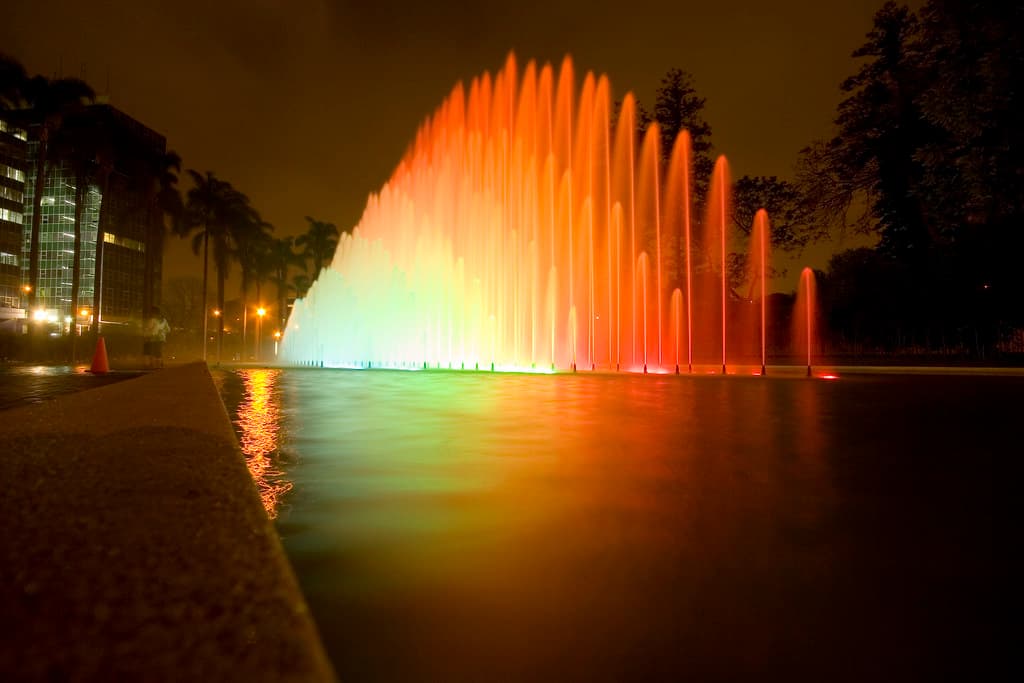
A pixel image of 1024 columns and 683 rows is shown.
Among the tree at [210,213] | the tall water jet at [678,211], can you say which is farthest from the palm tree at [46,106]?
the tall water jet at [678,211]

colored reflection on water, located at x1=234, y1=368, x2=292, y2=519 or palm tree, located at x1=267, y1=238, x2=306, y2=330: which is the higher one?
palm tree, located at x1=267, y1=238, x2=306, y2=330

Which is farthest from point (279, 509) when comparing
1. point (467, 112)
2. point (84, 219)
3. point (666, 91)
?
point (84, 219)

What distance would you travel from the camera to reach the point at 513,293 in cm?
2278

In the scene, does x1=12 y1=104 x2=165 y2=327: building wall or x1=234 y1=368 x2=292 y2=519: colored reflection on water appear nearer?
x1=234 y1=368 x2=292 y2=519: colored reflection on water

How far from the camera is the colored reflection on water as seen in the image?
384 cm

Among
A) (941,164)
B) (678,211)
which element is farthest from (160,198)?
(941,164)

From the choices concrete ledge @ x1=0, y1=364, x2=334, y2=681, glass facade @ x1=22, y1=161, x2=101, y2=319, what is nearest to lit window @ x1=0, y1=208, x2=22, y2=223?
glass facade @ x1=22, y1=161, x2=101, y2=319

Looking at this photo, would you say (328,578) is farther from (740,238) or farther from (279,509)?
(740,238)

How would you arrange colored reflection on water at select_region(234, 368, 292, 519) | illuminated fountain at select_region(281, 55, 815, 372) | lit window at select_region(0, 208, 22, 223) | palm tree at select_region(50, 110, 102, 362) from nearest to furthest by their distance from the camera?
1. colored reflection on water at select_region(234, 368, 292, 519)
2. illuminated fountain at select_region(281, 55, 815, 372)
3. palm tree at select_region(50, 110, 102, 362)
4. lit window at select_region(0, 208, 22, 223)

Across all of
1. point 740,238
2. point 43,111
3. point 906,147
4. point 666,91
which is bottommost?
point 740,238

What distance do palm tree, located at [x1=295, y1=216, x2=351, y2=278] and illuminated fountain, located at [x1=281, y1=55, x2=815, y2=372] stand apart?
129ft

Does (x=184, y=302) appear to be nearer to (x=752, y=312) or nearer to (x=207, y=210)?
(x=207, y=210)

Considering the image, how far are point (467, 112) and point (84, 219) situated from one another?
222 feet

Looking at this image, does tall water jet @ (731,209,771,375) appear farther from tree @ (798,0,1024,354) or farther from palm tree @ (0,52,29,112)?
palm tree @ (0,52,29,112)
